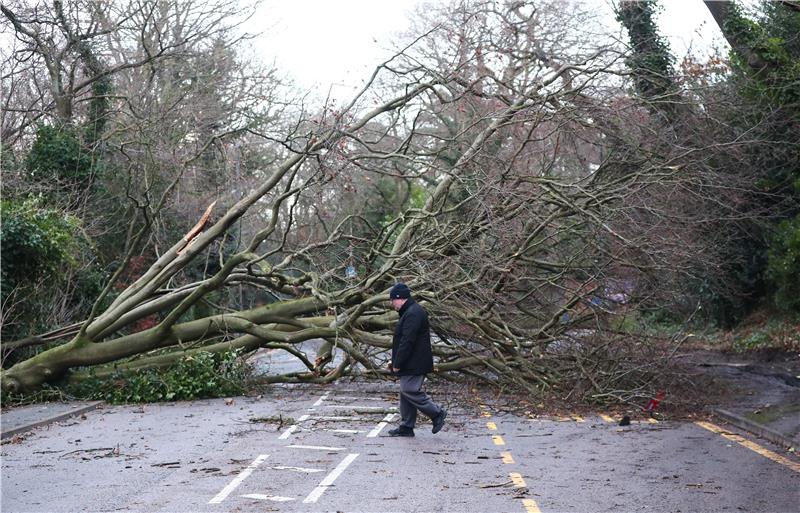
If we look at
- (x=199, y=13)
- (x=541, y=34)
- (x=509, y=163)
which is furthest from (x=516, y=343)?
(x=541, y=34)

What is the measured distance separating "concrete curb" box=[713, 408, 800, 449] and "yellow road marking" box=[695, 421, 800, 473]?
0.83 ft

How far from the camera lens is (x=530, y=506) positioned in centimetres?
784

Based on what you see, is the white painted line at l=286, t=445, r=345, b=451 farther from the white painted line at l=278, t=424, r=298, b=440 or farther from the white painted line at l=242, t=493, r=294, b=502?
the white painted line at l=242, t=493, r=294, b=502

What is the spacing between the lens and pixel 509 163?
1633cm

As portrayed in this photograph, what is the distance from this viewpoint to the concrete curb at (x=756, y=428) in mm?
10766

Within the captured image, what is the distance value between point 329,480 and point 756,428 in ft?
19.0

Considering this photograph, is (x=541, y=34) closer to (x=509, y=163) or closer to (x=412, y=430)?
(x=509, y=163)

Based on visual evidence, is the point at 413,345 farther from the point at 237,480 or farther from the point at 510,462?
the point at 237,480

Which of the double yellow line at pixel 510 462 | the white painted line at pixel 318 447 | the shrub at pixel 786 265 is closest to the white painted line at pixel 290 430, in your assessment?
the white painted line at pixel 318 447

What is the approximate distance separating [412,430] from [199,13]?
21.6 m

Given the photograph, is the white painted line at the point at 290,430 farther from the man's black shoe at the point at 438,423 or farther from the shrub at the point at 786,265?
the shrub at the point at 786,265

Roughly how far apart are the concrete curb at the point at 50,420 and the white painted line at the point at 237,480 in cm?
419

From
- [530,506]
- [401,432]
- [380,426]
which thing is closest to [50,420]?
[380,426]

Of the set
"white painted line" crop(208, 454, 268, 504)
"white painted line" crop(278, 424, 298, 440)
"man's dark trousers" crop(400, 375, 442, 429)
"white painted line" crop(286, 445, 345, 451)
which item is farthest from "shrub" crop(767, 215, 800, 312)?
"white painted line" crop(208, 454, 268, 504)
